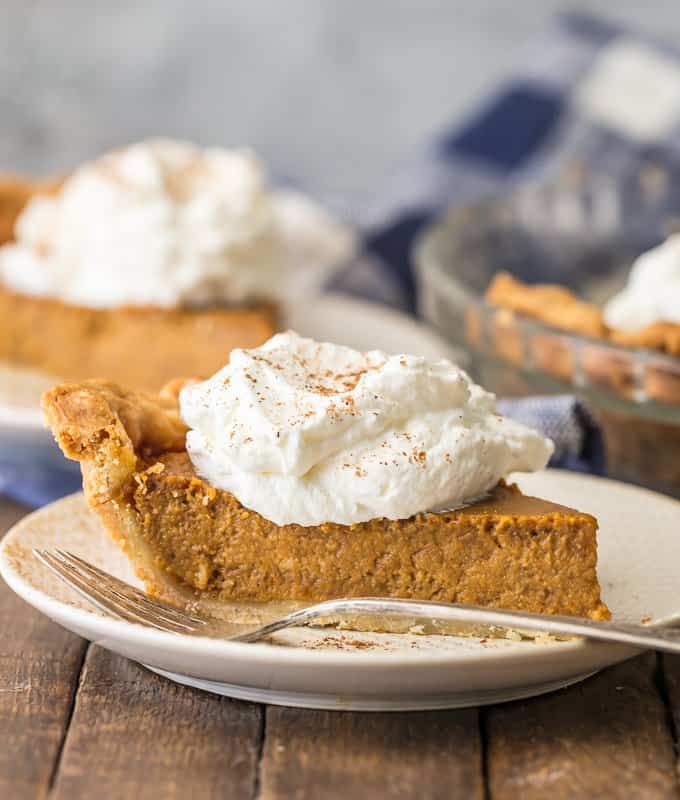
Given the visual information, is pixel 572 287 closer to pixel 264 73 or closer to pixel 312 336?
pixel 312 336

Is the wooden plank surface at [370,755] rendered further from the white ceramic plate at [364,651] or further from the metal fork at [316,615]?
the metal fork at [316,615]

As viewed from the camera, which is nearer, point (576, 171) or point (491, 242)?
point (491, 242)

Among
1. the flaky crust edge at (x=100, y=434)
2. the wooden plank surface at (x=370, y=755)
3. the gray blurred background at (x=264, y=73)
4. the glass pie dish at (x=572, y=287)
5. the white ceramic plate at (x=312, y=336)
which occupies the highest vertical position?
the flaky crust edge at (x=100, y=434)

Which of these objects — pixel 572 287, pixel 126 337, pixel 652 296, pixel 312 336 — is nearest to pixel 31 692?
pixel 652 296

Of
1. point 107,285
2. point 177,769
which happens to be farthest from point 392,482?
point 107,285

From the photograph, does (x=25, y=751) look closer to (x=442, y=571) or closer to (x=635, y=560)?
(x=442, y=571)

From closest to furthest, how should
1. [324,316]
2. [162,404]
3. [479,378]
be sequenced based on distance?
[162,404]
[479,378]
[324,316]

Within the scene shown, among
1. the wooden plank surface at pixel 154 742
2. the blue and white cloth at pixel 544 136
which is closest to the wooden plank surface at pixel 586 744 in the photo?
the wooden plank surface at pixel 154 742
